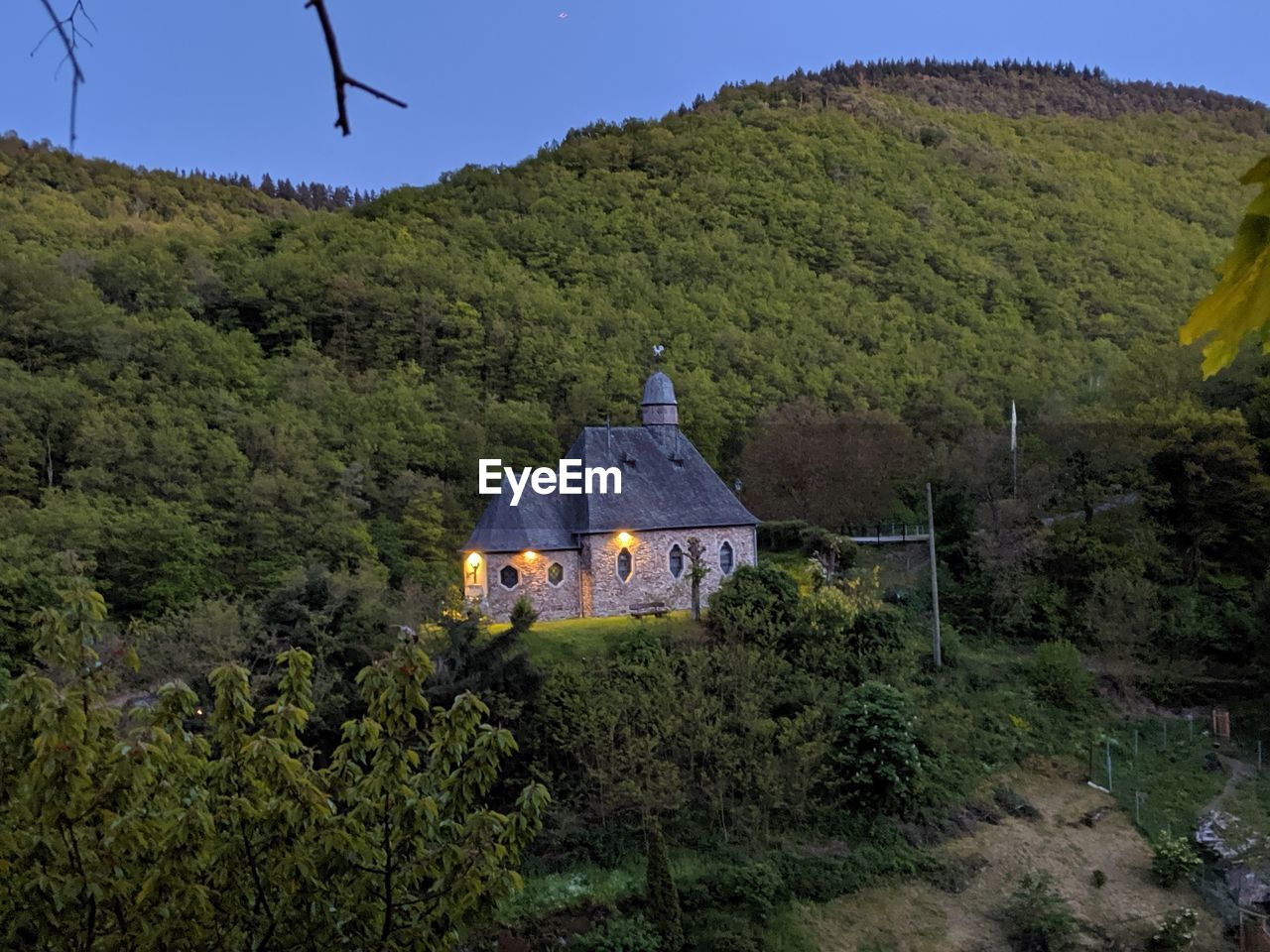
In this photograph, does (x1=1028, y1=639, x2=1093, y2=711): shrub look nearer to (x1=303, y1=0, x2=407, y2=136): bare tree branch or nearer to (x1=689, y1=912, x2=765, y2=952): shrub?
(x1=689, y1=912, x2=765, y2=952): shrub

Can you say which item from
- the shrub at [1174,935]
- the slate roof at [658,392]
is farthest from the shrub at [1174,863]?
the slate roof at [658,392]

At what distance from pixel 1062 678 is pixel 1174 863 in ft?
20.4

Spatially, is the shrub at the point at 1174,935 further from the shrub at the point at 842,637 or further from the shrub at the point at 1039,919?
the shrub at the point at 842,637

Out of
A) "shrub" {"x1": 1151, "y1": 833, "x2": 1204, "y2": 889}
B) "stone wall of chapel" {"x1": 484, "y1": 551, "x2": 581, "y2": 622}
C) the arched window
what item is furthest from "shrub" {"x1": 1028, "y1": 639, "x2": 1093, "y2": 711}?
"stone wall of chapel" {"x1": 484, "y1": 551, "x2": 581, "y2": 622}

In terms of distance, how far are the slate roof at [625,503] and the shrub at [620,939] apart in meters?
10.5

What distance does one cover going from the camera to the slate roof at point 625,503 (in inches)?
945

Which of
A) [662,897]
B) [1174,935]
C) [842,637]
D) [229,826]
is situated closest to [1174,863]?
[1174,935]

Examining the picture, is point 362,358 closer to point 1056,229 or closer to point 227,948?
point 227,948

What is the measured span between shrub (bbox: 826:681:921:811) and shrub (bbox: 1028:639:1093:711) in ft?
18.4

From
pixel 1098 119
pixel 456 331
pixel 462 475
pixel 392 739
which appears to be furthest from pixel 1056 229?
pixel 392 739

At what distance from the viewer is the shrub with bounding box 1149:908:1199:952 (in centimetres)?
1541

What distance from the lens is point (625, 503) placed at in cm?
2483

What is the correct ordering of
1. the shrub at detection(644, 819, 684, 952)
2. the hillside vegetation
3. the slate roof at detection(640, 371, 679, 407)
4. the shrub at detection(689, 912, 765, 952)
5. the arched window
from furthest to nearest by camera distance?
the slate roof at detection(640, 371, 679, 407) → the arched window → the shrub at detection(644, 819, 684, 952) → the shrub at detection(689, 912, 765, 952) → the hillside vegetation

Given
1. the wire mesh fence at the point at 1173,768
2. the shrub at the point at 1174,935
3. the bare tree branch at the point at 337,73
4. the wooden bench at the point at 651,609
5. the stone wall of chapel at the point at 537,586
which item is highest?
the bare tree branch at the point at 337,73
